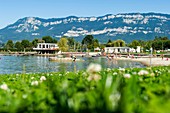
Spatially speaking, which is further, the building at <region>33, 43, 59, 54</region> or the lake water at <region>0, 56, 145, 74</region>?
the building at <region>33, 43, 59, 54</region>

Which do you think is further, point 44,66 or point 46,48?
point 46,48

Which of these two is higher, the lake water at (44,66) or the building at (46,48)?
the building at (46,48)

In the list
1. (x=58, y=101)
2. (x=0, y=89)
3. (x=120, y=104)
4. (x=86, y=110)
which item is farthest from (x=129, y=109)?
(x=0, y=89)

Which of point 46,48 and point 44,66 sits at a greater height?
point 46,48

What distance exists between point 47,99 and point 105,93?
0.93 m

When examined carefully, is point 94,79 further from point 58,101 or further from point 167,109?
point 167,109

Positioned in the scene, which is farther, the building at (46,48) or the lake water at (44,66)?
the building at (46,48)

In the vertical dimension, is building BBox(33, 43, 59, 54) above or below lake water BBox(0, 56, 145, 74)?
above

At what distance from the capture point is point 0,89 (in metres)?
5.73

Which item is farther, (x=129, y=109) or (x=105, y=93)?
(x=105, y=93)

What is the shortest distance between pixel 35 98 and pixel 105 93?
1.05 m

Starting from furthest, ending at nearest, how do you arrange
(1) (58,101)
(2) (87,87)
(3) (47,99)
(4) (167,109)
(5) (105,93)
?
(2) (87,87) → (3) (47,99) → (1) (58,101) → (5) (105,93) → (4) (167,109)

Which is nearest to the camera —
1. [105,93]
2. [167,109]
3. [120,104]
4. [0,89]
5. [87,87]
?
[167,109]

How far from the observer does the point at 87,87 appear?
4.52m
